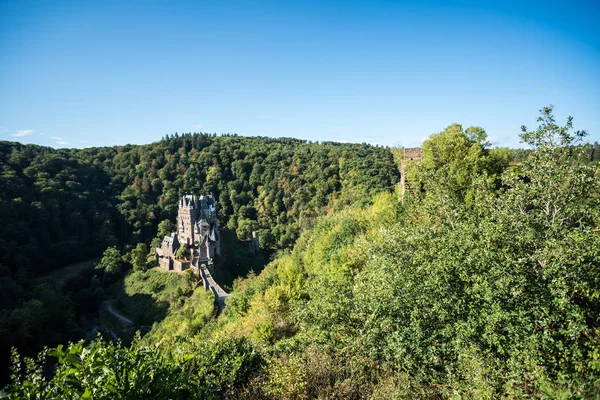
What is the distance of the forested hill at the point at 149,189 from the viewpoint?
55.8 meters

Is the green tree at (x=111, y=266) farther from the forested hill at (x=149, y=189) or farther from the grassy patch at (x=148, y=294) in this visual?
the forested hill at (x=149, y=189)

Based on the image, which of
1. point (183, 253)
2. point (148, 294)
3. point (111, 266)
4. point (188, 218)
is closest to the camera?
point (148, 294)

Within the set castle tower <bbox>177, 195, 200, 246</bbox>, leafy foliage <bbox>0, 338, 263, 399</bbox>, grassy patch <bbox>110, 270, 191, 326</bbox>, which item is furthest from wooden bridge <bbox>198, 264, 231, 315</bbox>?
leafy foliage <bbox>0, 338, 263, 399</bbox>

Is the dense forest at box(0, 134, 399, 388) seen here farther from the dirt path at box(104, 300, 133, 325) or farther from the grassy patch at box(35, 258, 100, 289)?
the dirt path at box(104, 300, 133, 325)

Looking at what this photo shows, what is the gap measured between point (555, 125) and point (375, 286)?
335 inches

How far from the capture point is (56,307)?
37656 mm

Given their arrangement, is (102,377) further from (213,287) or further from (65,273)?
(65,273)

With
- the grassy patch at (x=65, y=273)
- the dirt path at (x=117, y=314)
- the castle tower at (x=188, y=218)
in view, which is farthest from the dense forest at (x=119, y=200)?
the castle tower at (x=188, y=218)

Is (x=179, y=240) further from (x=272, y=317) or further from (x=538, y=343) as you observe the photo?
(x=538, y=343)

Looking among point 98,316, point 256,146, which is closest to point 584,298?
point 98,316

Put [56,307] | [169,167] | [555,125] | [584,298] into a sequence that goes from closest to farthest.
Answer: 1. [584,298]
2. [555,125]
3. [56,307]
4. [169,167]

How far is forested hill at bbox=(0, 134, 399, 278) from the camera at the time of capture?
183ft

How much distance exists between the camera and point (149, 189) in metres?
77.4

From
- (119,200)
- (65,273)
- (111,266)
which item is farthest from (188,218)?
(119,200)
